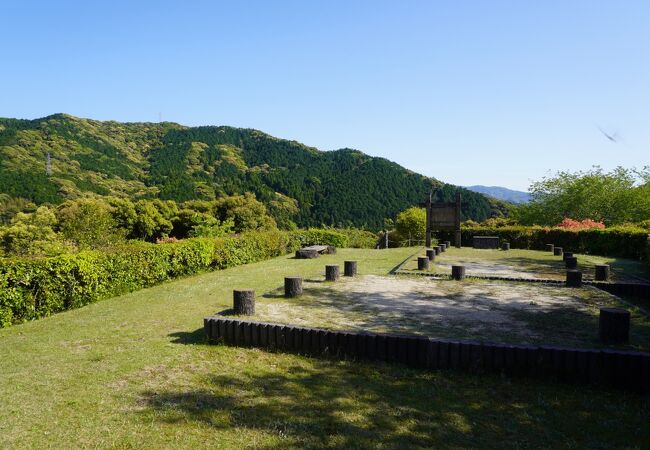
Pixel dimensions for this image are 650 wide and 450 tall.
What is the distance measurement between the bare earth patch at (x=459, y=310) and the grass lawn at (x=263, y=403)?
4.63 ft

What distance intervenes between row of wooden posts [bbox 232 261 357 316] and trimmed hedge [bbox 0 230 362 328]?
4258 mm

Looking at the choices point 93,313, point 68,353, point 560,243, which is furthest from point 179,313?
point 560,243

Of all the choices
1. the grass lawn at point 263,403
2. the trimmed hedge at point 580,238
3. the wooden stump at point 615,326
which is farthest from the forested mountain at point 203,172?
the wooden stump at point 615,326

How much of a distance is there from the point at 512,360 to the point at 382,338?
1768mm

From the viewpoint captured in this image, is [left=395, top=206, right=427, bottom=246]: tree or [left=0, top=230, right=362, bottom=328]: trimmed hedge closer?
[left=0, top=230, right=362, bottom=328]: trimmed hedge

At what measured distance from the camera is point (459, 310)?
27.4ft

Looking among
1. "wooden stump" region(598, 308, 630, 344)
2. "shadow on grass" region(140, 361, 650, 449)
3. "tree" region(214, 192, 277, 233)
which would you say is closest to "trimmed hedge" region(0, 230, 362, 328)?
"shadow on grass" region(140, 361, 650, 449)

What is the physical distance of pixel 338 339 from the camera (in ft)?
20.5

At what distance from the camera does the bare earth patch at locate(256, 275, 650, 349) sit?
6809mm

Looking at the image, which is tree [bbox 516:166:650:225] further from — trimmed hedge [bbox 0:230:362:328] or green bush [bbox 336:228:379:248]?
trimmed hedge [bbox 0:230:362:328]

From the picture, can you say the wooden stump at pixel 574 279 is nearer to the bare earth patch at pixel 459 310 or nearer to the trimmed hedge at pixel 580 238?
the bare earth patch at pixel 459 310

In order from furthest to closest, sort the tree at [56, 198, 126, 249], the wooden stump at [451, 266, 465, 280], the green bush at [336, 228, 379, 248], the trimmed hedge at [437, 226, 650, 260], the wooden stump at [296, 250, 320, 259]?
the green bush at [336, 228, 379, 248], the trimmed hedge at [437, 226, 650, 260], the wooden stump at [296, 250, 320, 259], the tree at [56, 198, 126, 249], the wooden stump at [451, 266, 465, 280]

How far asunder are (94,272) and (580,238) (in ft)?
84.6

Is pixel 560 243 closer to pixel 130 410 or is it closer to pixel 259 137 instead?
pixel 130 410
